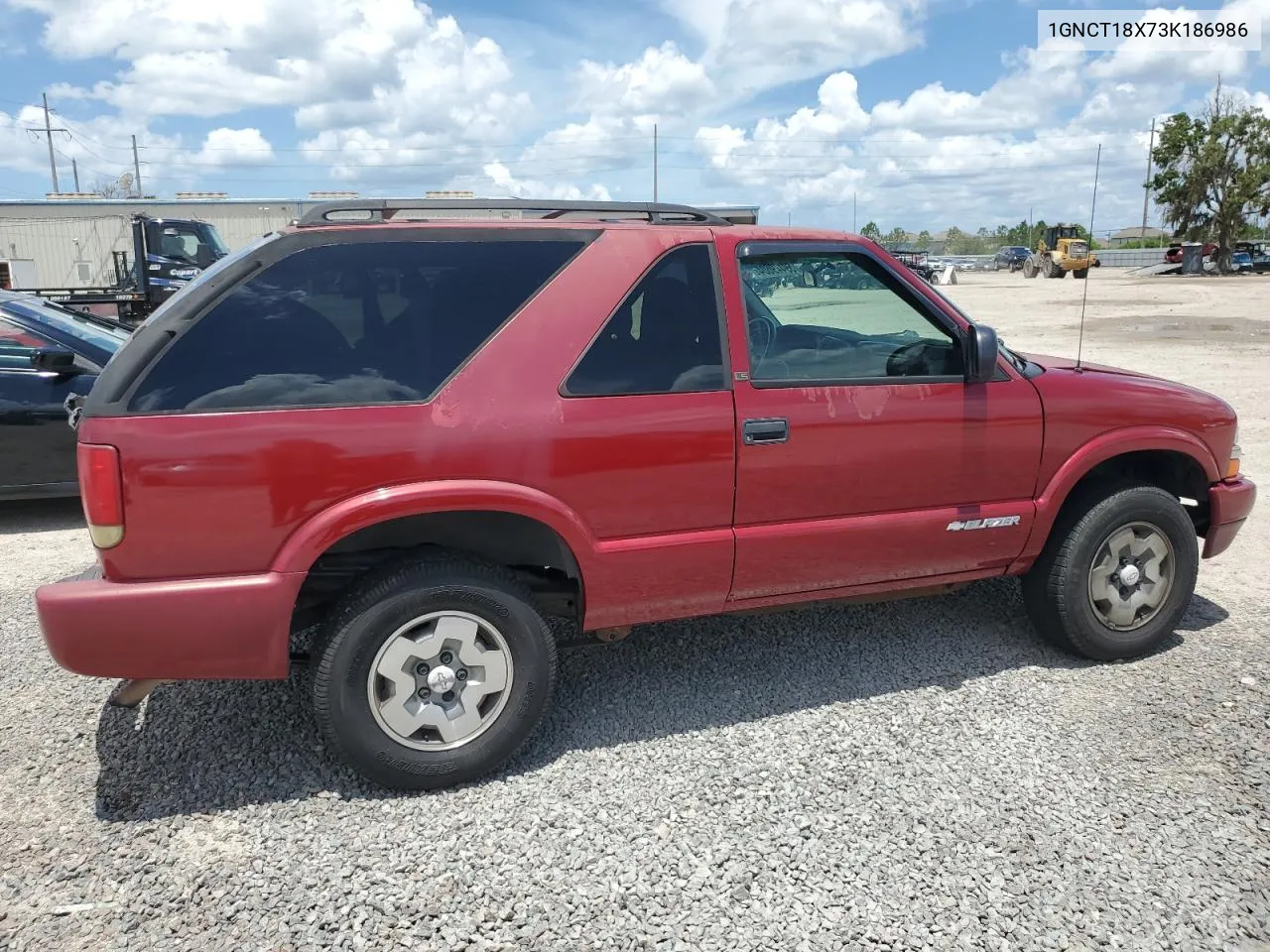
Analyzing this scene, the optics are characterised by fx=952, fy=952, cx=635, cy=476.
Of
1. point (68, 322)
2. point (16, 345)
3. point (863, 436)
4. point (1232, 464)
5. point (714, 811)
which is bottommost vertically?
point (714, 811)

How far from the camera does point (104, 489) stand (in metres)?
2.81

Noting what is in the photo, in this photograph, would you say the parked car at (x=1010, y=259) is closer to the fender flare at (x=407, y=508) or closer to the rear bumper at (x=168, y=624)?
the fender flare at (x=407, y=508)

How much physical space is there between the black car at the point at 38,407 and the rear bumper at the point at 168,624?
152 inches

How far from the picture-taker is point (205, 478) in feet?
9.36

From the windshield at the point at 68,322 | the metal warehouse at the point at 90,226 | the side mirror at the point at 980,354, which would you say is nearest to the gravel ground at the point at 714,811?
the side mirror at the point at 980,354

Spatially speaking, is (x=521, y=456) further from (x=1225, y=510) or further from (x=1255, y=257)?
(x=1255, y=257)

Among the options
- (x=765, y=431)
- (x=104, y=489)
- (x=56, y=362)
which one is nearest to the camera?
(x=104, y=489)

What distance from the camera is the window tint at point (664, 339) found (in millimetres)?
3268

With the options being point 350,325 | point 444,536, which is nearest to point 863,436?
point 444,536

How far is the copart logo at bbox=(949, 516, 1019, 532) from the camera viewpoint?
151 inches

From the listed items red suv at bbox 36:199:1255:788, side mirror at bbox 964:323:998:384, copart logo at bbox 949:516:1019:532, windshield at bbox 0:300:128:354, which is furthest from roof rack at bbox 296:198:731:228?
windshield at bbox 0:300:128:354

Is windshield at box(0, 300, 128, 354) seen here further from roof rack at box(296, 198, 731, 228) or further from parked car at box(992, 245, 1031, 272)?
parked car at box(992, 245, 1031, 272)

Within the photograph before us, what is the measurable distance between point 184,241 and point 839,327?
17790mm

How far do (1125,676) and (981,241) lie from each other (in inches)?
4882
